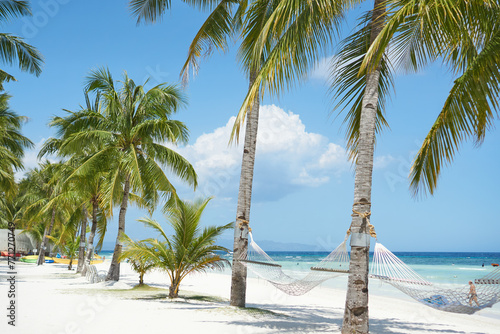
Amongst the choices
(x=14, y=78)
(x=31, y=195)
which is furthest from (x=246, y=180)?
(x=31, y=195)

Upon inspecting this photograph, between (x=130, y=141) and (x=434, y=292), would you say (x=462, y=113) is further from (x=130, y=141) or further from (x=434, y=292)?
(x=130, y=141)

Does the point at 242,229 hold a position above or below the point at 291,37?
below

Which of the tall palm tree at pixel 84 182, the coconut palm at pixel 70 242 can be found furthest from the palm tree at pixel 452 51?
the coconut palm at pixel 70 242

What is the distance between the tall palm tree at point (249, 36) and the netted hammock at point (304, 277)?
40 centimetres

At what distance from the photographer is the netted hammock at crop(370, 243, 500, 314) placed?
14.1ft

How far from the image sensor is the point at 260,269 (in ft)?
18.8

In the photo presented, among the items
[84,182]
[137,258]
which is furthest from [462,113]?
[84,182]

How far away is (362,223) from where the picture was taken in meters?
4.19

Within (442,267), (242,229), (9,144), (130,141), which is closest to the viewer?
(242,229)

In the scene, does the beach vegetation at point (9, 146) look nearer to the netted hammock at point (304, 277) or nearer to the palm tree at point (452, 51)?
the netted hammock at point (304, 277)

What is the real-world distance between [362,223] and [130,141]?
7.69m

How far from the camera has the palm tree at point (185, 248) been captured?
7617mm

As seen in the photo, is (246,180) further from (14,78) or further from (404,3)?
(14,78)

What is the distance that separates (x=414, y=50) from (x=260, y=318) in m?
3.97
